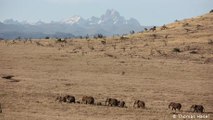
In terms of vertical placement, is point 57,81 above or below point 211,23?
below

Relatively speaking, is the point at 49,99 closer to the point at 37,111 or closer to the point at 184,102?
the point at 37,111

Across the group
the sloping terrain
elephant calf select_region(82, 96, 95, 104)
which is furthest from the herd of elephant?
the sloping terrain

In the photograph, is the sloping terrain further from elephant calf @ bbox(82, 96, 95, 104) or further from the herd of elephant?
Answer: elephant calf @ bbox(82, 96, 95, 104)

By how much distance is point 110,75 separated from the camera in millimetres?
53250

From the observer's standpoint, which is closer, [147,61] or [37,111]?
[37,111]

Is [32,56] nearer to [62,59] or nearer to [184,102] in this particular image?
[62,59]

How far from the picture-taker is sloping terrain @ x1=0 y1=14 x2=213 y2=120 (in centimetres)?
3262

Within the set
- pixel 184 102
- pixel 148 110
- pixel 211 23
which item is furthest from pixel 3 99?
pixel 211 23

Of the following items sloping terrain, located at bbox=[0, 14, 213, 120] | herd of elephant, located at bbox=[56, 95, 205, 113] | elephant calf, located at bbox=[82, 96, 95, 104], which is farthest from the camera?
elephant calf, located at bbox=[82, 96, 95, 104]

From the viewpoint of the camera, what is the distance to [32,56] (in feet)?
216

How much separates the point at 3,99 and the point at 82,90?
897cm

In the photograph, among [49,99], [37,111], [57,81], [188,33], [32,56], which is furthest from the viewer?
[188,33]

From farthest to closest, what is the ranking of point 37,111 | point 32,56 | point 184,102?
point 32,56 → point 184,102 → point 37,111

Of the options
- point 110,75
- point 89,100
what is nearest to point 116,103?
point 89,100
